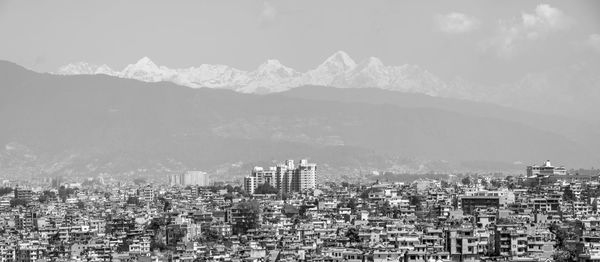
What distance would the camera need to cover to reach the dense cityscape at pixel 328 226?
2178 inches

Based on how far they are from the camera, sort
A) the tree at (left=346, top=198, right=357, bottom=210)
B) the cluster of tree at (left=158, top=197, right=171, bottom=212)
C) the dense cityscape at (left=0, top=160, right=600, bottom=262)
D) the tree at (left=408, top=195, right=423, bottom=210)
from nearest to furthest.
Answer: the dense cityscape at (left=0, top=160, right=600, bottom=262) < the tree at (left=408, top=195, right=423, bottom=210) < the tree at (left=346, top=198, right=357, bottom=210) < the cluster of tree at (left=158, top=197, right=171, bottom=212)

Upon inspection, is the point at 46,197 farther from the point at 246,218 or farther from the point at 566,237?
the point at 566,237

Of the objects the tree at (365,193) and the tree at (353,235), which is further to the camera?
the tree at (365,193)

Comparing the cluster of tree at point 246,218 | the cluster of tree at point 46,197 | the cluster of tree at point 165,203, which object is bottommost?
the cluster of tree at point 246,218

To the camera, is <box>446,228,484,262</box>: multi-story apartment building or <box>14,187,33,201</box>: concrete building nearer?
<box>446,228,484,262</box>: multi-story apartment building

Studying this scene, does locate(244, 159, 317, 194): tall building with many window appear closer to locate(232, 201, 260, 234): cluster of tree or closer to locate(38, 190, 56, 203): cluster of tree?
locate(38, 190, 56, 203): cluster of tree

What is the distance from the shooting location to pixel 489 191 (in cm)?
8762

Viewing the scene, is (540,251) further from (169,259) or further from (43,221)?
(43,221)

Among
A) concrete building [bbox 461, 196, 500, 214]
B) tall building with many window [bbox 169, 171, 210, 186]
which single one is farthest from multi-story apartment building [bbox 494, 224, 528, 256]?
tall building with many window [bbox 169, 171, 210, 186]

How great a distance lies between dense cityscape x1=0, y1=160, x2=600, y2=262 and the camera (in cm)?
5531

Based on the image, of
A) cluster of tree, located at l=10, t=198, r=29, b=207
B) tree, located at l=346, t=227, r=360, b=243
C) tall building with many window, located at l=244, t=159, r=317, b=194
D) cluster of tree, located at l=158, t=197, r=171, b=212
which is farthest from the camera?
tall building with many window, located at l=244, t=159, r=317, b=194

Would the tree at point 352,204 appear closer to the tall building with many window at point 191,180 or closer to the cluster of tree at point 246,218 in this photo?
the cluster of tree at point 246,218

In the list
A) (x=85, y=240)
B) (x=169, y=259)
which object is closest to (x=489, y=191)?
(x=85, y=240)

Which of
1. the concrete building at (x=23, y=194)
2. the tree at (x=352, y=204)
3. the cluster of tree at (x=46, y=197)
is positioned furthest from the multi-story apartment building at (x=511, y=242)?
the concrete building at (x=23, y=194)
